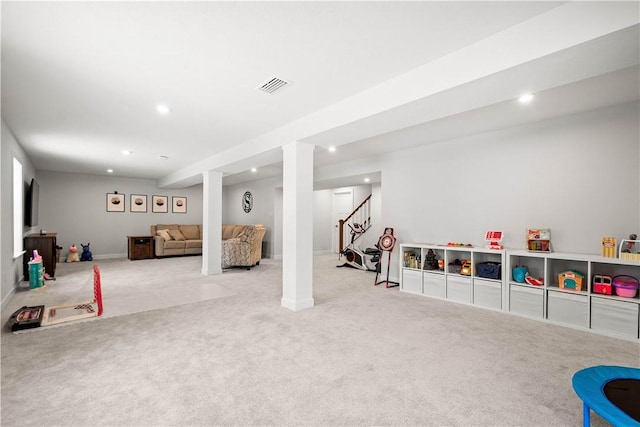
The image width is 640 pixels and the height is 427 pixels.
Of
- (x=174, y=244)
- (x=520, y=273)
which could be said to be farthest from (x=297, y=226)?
(x=174, y=244)

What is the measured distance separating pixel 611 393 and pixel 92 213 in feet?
35.4

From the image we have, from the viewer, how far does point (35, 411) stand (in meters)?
1.79

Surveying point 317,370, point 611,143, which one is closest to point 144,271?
point 317,370

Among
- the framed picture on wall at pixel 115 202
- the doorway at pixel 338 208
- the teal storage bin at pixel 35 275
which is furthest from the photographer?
the doorway at pixel 338 208

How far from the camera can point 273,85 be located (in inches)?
110

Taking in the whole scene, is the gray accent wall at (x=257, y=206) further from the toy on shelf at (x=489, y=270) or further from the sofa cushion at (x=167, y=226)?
the toy on shelf at (x=489, y=270)

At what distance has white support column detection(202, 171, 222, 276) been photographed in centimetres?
620

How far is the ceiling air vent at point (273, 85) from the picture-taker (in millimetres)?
2711

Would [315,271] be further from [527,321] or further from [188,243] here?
[188,243]

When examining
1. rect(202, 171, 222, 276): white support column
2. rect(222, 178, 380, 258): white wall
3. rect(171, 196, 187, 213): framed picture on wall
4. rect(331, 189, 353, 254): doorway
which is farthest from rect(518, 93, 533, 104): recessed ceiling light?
rect(171, 196, 187, 213): framed picture on wall

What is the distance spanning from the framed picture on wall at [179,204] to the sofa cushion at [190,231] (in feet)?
2.61

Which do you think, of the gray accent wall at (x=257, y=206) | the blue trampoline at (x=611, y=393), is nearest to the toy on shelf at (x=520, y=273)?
the blue trampoline at (x=611, y=393)

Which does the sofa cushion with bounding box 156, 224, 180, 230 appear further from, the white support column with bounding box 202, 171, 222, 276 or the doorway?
the doorway

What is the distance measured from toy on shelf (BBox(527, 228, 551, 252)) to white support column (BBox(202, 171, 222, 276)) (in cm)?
541
